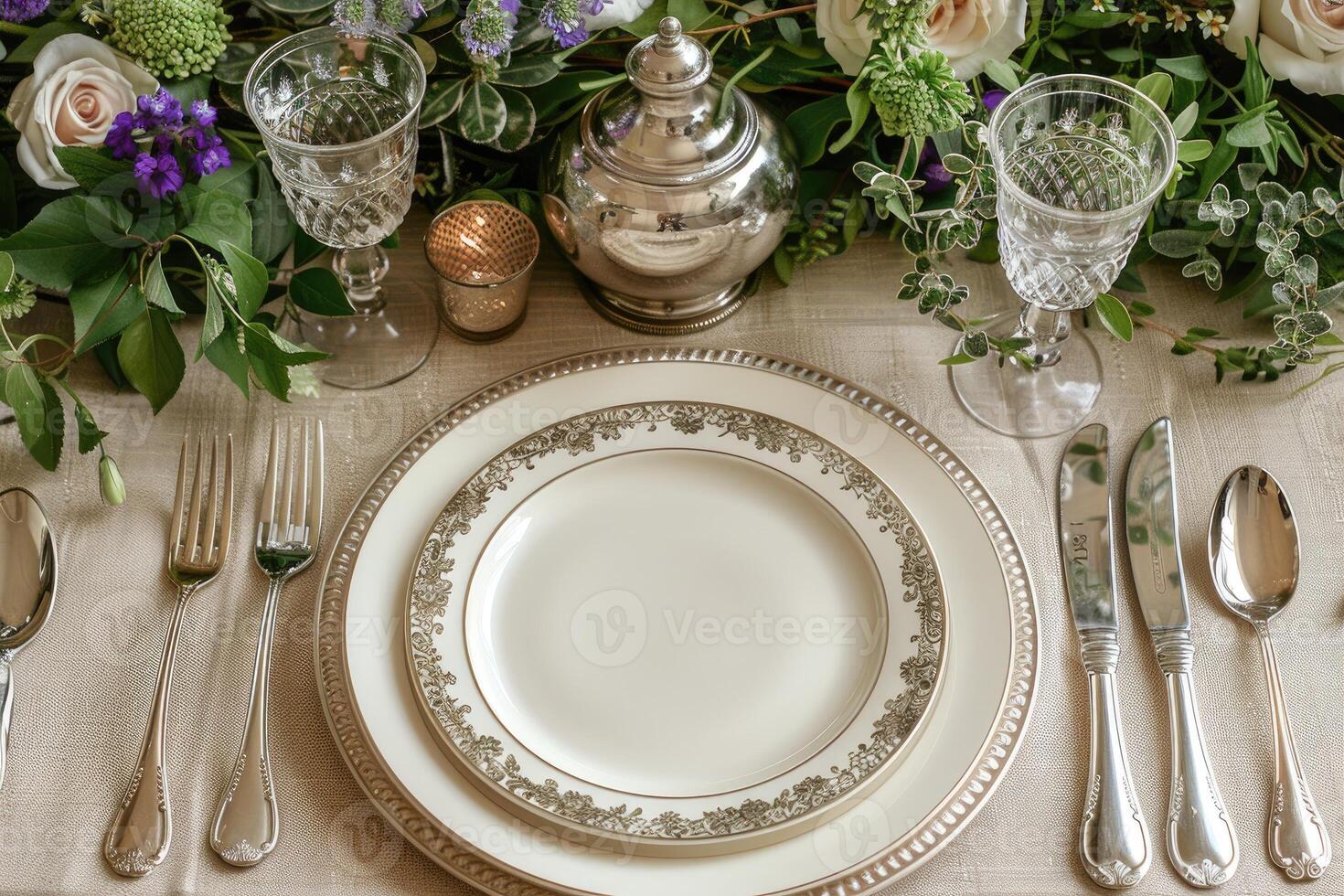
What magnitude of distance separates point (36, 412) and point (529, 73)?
1.37ft

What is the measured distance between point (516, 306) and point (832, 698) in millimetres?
390

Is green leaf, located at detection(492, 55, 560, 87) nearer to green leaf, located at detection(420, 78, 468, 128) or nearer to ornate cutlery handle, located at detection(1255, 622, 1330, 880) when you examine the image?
green leaf, located at detection(420, 78, 468, 128)

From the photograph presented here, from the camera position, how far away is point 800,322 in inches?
34.9

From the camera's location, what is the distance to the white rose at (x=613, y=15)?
77 cm

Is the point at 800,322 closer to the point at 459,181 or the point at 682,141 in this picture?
the point at 682,141

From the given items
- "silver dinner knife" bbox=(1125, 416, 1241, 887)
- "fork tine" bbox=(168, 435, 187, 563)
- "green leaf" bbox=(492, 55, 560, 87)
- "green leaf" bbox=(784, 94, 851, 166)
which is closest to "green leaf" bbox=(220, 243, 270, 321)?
"fork tine" bbox=(168, 435, 187, 563)

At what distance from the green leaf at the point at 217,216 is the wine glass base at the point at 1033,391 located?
54 cm

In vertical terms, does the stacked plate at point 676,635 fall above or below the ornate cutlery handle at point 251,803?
above

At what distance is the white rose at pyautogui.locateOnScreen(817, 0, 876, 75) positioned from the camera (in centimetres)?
75

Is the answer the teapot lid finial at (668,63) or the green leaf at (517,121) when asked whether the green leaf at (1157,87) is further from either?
the green leaf at (517,121)

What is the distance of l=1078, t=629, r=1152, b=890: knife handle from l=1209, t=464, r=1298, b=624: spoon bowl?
0.11 meters

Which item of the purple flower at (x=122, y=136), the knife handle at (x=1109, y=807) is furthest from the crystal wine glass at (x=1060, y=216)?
the purple flower at (x=122, y=136)

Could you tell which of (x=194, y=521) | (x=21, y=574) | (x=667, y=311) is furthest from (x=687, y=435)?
(x=21, y=574)

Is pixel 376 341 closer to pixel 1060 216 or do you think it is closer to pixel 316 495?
pixel 316 495
